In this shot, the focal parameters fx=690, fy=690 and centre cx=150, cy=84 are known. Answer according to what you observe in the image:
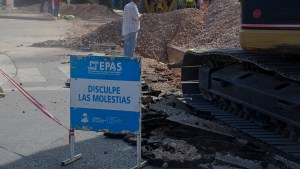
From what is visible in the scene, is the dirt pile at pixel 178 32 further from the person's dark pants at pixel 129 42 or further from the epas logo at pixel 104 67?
the epas logo at pixel 104 67

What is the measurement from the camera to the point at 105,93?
7762mm

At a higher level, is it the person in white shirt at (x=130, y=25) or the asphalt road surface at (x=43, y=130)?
the person in white shirt at (x=130, y=25)

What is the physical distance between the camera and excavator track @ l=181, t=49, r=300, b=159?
7.74m

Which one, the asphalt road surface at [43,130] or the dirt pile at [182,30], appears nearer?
the asphalt road surface at [43,130]

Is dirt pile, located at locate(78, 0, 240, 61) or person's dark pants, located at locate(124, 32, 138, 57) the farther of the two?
dirt pile, located at locate(78, 0, 240, 61)

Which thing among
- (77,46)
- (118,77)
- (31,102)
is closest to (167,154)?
(118,77)

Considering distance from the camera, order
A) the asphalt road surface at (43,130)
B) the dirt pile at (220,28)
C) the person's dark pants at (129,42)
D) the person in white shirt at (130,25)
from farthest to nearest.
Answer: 1. the dirt pile at (220,28)
2. the person's dark pants at (129,42)
3. the person in white shirt at (130,25)
4. the asphalt road surface at (43,130)

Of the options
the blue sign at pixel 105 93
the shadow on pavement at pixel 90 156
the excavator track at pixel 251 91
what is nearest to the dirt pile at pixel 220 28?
the excavator track at pixel 251 91

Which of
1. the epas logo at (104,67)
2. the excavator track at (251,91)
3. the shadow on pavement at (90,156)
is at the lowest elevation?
the shadow on pavement at (90,156)

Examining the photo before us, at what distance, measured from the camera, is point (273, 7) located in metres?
7.73

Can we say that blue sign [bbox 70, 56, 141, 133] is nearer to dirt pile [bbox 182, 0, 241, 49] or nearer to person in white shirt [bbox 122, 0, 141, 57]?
person in white shirt [bbox 122, 0, 141, 57]

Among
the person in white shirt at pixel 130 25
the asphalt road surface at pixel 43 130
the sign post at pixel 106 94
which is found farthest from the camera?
the person in white shirt at pixel 130 25

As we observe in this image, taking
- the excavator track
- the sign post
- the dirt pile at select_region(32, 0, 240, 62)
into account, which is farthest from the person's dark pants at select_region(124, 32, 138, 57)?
the sign post

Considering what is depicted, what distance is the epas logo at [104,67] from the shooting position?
7.66 m
